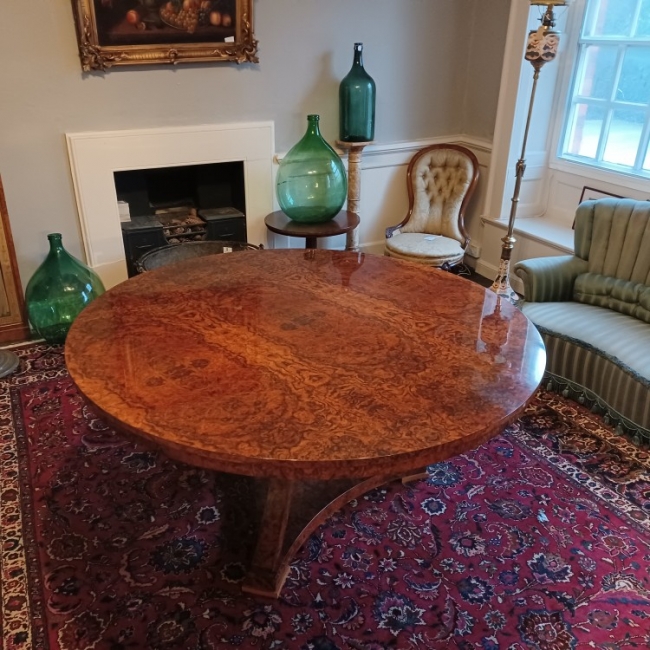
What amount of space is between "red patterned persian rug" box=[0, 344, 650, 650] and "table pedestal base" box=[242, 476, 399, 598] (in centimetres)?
6

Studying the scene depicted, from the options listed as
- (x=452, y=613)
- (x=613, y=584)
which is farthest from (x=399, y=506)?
(x=613, y=584)

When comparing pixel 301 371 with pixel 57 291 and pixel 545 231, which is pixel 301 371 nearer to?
pixel 57 291

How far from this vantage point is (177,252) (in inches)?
121

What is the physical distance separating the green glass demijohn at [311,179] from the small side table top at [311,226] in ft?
0.18

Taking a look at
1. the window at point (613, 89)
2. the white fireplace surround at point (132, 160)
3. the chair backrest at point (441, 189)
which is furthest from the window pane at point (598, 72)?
the white fireplace surround at point (132, 160)

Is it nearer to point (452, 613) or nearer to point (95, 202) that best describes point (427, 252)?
point (95, 202)

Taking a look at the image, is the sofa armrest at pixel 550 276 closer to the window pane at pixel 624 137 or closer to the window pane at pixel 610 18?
the window pane at pixel 624 137

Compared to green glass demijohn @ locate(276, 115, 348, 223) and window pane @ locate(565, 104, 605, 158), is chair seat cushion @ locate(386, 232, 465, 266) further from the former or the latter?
window pane @ locate(565, 104, 605, 158)

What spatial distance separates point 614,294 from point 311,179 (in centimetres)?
161

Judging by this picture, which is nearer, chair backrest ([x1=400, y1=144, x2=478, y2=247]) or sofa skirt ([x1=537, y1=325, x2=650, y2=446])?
sofa skirt ([x1=537, y1=325, x2=650, y2=446])

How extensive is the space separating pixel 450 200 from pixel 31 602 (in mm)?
3167

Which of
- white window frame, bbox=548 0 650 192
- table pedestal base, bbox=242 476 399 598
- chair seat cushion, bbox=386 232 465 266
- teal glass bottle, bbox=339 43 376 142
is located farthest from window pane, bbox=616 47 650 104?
table pedestal base, bbox=242 476 399 598

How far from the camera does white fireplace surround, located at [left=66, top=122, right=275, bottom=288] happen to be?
3.10m

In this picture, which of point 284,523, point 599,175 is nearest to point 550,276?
point 599,175
